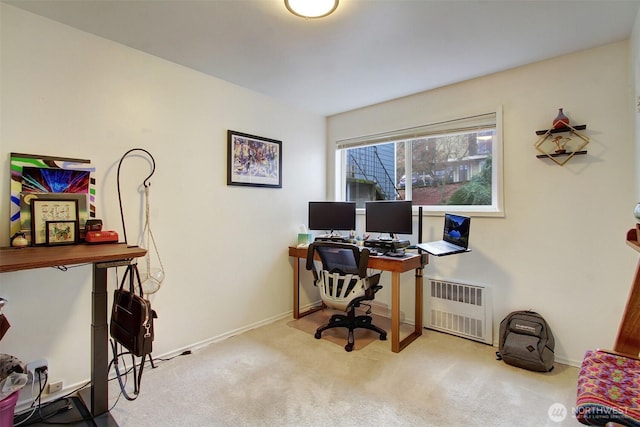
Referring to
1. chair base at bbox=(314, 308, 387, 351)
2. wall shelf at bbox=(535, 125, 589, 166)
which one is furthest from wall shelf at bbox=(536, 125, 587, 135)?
chair base at bbox=(314, 308, 387, 351)

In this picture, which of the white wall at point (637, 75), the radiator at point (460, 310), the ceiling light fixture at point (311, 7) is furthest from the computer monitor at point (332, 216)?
the white wall at point (637, 75)

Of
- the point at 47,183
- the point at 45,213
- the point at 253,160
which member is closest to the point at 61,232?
the point at 45,213

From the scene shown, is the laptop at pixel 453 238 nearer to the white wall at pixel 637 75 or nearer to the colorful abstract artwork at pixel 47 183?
the white wall at pixel 637 75

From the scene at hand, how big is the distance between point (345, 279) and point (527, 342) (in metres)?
1.42

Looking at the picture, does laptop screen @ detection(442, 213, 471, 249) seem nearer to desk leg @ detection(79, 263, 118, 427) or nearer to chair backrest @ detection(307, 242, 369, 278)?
chair backrest @ detection(307, 242, 369, 278)

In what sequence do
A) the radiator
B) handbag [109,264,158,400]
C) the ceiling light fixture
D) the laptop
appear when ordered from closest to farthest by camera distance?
handbag [109,264,158,400]
the ceiling light fixture
the laptop
the radiator

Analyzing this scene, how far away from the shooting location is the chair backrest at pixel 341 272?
100 inches

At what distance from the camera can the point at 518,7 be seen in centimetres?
176

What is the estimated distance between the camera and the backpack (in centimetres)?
221

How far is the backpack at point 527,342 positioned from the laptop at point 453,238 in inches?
25.9

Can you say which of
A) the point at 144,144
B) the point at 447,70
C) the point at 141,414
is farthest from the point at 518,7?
the point at 141,414

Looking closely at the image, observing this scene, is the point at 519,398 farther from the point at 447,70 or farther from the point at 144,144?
the point at 144,144

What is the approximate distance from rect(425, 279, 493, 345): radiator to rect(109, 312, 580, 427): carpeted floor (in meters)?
0.15

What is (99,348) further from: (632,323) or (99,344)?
(632,323)
